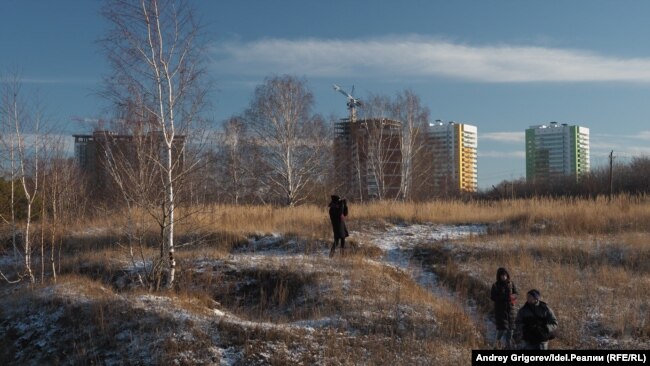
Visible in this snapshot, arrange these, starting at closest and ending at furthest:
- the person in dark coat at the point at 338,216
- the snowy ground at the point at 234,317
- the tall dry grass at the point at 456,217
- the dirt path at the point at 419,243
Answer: the snowy ground at the point at 234,317
the dirt path at the point at 419,243
the person in dark coat at the point at 338,216
the tall dry grass at the point at 456,217

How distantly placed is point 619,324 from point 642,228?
32.4 feet

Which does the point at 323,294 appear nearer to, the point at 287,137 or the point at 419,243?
the point at 419,243

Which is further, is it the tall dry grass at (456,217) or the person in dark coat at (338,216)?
the tall dry grass at (456,217)

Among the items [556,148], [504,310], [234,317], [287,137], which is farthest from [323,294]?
[556,148]

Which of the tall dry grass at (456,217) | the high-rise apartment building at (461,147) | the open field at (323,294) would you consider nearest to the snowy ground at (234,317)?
the open field at (323,294)

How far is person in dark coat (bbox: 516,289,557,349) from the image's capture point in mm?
8367

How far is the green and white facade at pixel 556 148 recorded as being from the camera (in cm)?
8156

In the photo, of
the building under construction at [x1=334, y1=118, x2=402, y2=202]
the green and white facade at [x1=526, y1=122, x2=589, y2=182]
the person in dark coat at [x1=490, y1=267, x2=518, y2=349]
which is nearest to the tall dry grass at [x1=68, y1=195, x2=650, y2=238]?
the person in dark coat at [x1=490, y1=267, x2=518, y2=349]

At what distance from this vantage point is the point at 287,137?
3750 centimetres

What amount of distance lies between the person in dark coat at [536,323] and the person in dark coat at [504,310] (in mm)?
1188

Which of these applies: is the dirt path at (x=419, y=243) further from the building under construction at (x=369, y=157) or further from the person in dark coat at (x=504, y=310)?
the building under construction at (x=369, y=157)

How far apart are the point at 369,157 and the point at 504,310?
1338 inches

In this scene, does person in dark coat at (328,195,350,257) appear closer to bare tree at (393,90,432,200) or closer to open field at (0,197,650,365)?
open field at (0,197,650,365)

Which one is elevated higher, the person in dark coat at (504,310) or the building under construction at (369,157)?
the building under construction at (369,157)
